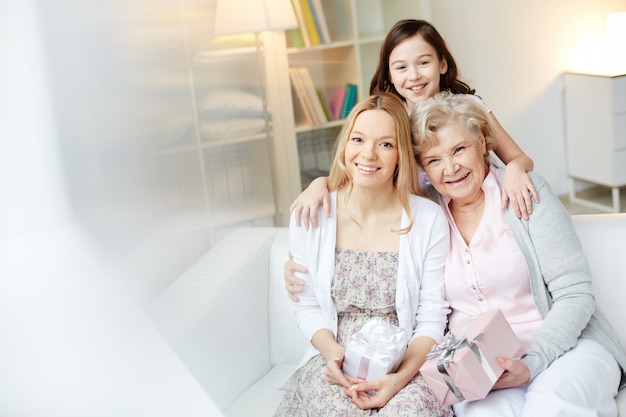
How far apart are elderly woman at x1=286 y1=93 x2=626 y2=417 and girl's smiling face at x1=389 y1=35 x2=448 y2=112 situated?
19cm

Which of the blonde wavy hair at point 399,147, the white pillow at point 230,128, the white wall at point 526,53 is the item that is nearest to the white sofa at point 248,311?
the blonde wavy hair at point 399,147

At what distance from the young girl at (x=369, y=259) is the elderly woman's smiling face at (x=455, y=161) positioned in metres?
0.04

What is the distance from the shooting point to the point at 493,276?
1.34 meters

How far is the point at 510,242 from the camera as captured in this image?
1.35 metres

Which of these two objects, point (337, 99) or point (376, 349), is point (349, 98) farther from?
point (376, 349)

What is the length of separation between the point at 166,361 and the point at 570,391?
2.16 feet

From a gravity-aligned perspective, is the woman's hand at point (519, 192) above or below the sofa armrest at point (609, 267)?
above

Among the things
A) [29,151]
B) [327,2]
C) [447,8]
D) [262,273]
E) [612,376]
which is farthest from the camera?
[447,8]

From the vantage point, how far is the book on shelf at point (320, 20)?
2945 millimetres

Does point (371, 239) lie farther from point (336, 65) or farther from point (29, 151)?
point (336, 65)

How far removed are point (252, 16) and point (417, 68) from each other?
4.08 ft

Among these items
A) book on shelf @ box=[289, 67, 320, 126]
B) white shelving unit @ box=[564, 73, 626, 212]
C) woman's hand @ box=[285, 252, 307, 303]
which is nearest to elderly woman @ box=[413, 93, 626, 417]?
woman's hand @ box=[285, 252, 307, 303]

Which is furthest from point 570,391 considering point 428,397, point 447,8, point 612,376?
point 447,8

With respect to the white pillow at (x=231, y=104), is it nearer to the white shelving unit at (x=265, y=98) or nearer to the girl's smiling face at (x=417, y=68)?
the white shelving unit at (x=265, y=98)
